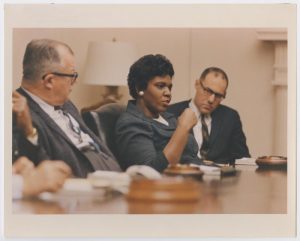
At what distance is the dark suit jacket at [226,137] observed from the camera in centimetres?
336

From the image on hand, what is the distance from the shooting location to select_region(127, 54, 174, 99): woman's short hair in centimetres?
332

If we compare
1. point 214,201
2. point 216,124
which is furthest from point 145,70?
point 214,201

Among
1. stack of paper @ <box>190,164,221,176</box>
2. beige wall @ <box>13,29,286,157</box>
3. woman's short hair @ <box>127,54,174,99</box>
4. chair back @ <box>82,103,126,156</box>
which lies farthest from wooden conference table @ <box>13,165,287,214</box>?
woman's short hair @ <box>127,54,174,99</box>

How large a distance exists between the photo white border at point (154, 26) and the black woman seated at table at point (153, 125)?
22cm

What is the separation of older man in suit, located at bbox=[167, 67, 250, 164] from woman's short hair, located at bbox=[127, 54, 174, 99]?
0.17m

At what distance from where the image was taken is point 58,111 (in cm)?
331

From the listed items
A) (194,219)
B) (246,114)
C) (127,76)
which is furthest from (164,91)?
(194,219)

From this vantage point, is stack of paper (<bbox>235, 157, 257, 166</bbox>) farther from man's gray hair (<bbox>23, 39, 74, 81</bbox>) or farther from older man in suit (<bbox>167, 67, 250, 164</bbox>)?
man's gray hair (<bbox>23, 39, 74, 81</bbox>)

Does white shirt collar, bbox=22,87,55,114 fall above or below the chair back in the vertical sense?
above

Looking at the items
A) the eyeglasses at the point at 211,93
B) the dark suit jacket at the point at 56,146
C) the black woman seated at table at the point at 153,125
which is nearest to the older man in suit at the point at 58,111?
the dark suit jacket at the point at 56,146

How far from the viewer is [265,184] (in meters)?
3.34

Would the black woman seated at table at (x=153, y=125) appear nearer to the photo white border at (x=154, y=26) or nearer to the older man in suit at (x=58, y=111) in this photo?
the older man in suit at (x=58, y=111)

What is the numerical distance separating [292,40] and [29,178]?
138cm

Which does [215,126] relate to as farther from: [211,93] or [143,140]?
[143,140]
